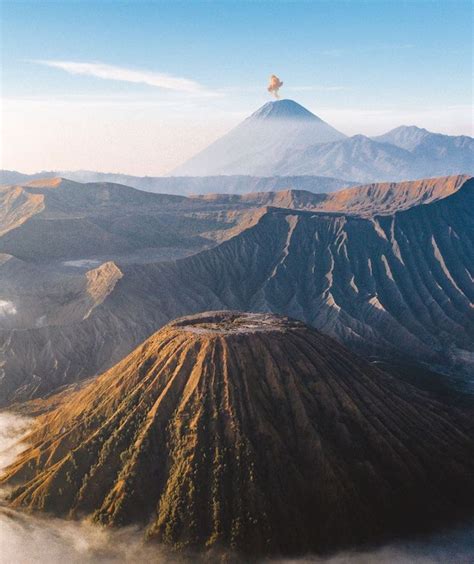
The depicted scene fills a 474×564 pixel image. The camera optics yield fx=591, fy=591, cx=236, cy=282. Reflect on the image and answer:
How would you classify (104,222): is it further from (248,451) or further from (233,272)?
(248,451)

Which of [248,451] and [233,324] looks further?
[233,324]

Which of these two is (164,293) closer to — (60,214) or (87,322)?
(87,322)

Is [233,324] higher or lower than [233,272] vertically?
higher

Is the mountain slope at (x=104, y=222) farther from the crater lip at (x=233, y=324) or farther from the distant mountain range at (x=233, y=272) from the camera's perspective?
the crater lip at (x=233, y=324)

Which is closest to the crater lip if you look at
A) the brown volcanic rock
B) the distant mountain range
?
the brown volcanic rock

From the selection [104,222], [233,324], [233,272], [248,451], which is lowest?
[233,272]

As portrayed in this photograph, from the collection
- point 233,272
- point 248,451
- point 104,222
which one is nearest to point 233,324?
point 248,451

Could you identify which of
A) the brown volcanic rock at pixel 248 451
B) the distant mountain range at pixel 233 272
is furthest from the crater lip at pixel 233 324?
the distant mountain range at pixel 233 272

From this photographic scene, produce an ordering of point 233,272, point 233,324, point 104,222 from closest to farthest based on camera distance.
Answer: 1. point 233,324
2. point 233,272
3. point 104,222

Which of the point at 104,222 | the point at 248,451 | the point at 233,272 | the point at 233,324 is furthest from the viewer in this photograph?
the point at 104,222
